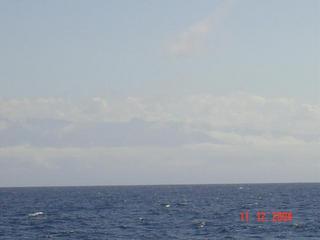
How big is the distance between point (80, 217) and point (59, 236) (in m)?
25.8

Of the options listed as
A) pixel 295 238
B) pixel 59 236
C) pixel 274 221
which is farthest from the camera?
pixel 274 221

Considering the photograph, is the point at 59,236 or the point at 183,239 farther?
the point at 59,236

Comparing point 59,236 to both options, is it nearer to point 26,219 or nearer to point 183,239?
point 183,239

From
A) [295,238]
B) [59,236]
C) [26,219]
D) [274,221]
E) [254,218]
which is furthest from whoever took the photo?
[26,219]

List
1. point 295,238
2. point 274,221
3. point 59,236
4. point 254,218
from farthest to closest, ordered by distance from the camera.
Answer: point 254,218
point 274,221
point 59,236
point 295,238

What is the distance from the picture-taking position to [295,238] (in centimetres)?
6166

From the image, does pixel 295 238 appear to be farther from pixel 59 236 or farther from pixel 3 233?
pixel 3 233

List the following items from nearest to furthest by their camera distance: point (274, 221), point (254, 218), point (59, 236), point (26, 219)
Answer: point (59, 236) → point (274, 221) → point (254, 218) → point (26, 219)

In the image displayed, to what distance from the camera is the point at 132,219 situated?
87.9m

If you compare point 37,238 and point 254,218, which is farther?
point 254,218

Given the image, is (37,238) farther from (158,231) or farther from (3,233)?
(158,231)

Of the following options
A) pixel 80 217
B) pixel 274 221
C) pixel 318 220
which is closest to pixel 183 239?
pixel 274 221

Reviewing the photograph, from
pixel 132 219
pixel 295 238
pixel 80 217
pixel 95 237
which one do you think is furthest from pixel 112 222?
pixel 295 238

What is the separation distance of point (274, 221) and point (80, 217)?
3394 centimetres
